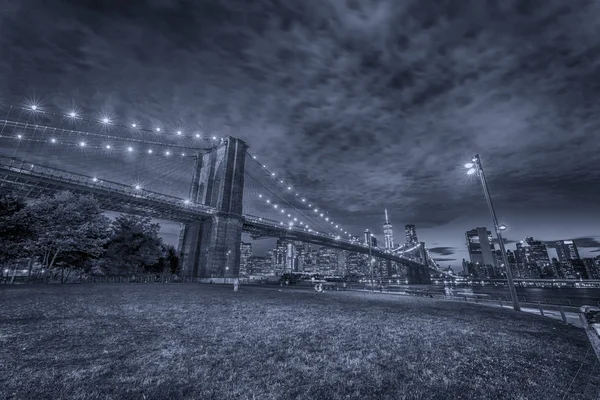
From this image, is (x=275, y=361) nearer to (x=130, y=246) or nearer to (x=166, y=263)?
(x=130, y=246)

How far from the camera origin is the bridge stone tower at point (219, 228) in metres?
38.7

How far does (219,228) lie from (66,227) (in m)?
18.0

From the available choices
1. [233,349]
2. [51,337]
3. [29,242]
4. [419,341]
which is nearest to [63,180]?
[29,242]

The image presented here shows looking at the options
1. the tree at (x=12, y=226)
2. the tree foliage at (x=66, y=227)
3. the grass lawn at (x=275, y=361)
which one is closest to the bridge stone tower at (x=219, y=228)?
the tree foliage at (x=66, y=227)

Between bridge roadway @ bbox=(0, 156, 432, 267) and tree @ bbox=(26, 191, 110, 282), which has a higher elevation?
bridge roadway @ bbox=(0, 156, 432, 267)

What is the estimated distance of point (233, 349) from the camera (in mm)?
4602

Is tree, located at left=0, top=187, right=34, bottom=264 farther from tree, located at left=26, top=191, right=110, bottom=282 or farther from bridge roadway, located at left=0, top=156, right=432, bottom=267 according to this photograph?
bridge roadway, located at left=0, top=156, right=432, bottom=267

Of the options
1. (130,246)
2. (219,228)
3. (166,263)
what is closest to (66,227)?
(130,246)

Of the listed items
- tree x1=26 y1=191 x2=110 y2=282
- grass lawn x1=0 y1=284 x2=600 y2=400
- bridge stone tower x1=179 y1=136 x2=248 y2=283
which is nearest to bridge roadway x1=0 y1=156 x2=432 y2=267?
bridge stone tower x1=179 y1=136 x2=248 y2=283

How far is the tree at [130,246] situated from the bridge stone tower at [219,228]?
736cm

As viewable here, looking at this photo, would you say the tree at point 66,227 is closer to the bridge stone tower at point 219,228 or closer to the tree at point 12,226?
the tree at point 12,226

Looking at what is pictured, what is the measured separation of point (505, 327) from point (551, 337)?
1393 millimetres

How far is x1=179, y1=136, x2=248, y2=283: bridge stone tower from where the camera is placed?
3866cm

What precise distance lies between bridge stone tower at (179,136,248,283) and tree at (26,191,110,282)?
1399 centimetres
